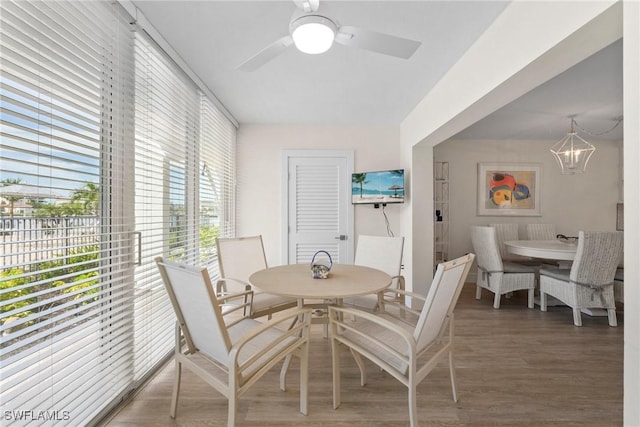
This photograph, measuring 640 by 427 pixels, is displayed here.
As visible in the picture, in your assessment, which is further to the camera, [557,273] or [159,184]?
[557,273]

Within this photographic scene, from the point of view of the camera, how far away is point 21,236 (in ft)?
3.68

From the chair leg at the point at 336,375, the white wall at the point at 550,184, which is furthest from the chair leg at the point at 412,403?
the white wall at the point at 550,184

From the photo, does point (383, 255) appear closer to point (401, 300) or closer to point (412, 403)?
point (401, 300)

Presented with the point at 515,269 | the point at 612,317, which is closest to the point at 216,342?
the point at 515,269

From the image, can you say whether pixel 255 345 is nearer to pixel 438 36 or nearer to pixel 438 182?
pixel 438 36

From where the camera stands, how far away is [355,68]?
231cm

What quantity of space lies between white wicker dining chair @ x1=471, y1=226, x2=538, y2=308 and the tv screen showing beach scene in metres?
1.25

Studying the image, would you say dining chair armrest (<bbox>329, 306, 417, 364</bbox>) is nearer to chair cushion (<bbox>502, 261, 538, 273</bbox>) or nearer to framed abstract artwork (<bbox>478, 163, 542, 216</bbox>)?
chair cushion (<bbox>502, 261, 538, 273</bbox>)

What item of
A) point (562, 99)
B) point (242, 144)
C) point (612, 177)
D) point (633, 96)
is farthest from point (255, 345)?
point (612, 177)

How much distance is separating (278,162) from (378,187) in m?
1.43

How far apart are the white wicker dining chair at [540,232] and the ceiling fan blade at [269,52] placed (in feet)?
15.0

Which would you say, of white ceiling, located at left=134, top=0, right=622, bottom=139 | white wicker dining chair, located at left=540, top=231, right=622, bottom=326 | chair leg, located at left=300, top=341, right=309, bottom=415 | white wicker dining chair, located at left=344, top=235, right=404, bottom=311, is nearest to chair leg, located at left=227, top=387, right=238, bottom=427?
chair leg, located at left=300, top=341, right=309, bottom=415

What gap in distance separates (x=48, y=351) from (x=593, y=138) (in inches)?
266

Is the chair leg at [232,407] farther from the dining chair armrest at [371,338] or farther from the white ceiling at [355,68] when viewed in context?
the white ceiling at [355,68]
